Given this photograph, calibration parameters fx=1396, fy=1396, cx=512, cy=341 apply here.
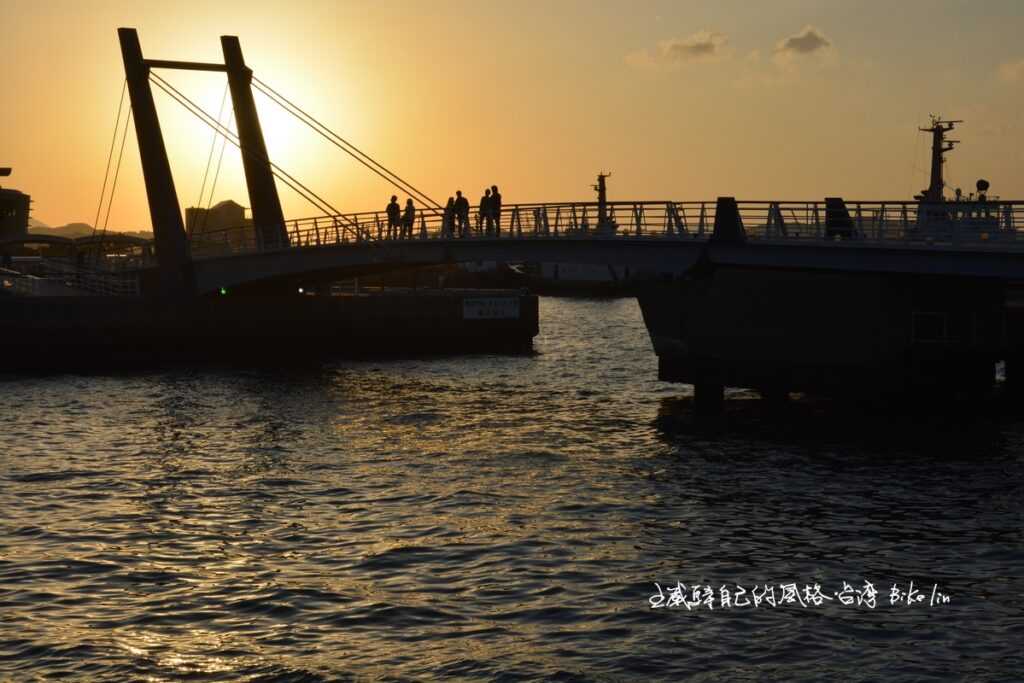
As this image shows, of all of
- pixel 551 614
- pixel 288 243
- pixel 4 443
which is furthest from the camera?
pixel 288 243

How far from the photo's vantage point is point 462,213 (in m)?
51.9

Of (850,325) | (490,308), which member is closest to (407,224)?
(490,308)

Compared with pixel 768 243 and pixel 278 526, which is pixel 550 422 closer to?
pixel 768 243

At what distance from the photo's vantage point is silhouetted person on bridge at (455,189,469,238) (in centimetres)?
5156

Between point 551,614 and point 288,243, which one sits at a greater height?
point 288,243

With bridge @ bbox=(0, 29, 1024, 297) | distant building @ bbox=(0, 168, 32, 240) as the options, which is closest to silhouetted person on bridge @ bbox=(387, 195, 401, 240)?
bridge @ bbox=(0, 29, 1024, 297)

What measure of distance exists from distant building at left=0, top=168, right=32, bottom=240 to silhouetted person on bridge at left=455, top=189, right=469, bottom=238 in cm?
4857

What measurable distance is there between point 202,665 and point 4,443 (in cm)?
2187

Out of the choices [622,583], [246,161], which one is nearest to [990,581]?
[622,583]

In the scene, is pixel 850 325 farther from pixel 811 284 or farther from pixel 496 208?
pixel 496 208

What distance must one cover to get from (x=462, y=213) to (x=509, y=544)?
29759 mm

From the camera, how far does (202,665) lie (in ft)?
55.0

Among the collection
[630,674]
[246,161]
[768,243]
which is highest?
[246,161]

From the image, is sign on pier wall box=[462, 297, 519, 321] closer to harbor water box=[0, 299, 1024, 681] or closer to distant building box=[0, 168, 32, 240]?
harbor water box=[0, 299, 1024, 681]
